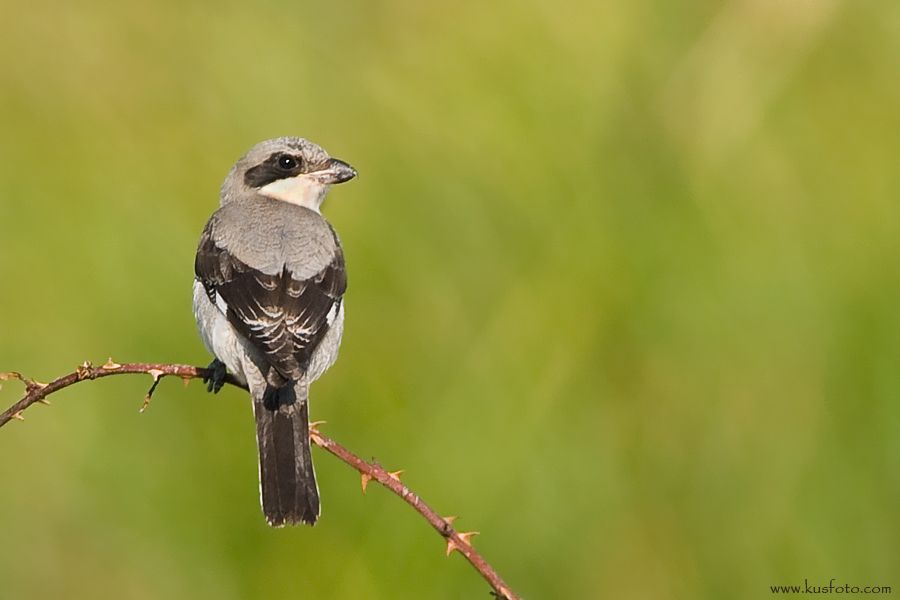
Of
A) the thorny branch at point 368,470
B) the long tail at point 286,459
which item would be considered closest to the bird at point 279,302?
the long tail at point 286,459

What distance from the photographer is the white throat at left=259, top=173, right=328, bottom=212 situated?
505 cm

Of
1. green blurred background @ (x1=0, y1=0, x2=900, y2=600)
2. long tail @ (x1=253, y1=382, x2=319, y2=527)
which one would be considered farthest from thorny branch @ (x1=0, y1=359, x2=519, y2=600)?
green blurred background @ (x1=0, y1=0, x2=900, y2=600)

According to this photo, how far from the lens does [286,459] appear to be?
4023 mm

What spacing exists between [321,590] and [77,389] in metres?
1.27

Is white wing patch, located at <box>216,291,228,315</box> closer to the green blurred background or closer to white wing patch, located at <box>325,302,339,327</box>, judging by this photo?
white wing patch, located at <box>325,302,339,327</box>

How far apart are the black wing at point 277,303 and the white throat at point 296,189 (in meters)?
0.53

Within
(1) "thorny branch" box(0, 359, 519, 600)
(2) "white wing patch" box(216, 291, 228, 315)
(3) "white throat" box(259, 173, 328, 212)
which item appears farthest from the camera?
(3) "white throat" box(259, 173, 328, 212)

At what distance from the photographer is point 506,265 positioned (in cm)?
573

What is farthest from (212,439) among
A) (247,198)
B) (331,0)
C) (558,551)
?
(331,0)

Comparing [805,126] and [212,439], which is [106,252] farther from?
[805,126]

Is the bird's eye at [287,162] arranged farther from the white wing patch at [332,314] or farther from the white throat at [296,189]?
the white wing patch at [332,314]

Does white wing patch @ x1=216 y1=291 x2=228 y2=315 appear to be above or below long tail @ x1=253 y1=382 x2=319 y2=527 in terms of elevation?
above

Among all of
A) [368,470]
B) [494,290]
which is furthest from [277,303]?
[494,290]

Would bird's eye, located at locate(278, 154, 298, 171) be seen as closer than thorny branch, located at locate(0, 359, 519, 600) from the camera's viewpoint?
No
